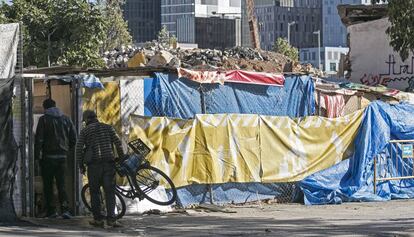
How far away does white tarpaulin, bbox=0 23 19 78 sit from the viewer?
13.2 m

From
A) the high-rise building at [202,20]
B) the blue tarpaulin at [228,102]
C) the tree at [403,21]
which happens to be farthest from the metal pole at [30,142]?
the high-rise building at [202,20]

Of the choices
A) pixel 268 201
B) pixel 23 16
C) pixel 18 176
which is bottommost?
pixel 268 201

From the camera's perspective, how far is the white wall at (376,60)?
26.0 metres

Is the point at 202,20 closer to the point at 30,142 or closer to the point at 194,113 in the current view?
the point at 194,113

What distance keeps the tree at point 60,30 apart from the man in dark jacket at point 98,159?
59.3 feet

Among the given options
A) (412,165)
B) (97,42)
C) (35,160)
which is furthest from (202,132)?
(97,42)

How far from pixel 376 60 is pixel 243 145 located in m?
11.5

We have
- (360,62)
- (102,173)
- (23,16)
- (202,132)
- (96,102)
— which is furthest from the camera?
(23,16)

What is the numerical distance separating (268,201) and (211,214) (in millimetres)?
2450

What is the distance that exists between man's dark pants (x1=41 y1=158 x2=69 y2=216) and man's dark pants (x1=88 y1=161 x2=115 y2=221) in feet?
3.48

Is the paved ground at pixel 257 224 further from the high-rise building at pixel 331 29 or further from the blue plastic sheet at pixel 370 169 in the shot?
the high-rise building at pixel 331 29

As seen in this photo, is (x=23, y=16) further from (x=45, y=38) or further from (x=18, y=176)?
(x=18, y=176)

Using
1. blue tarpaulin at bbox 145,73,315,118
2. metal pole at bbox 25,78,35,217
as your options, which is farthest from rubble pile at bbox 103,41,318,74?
metal pole at bbox 25,78,35,217

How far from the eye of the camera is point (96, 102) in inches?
570
